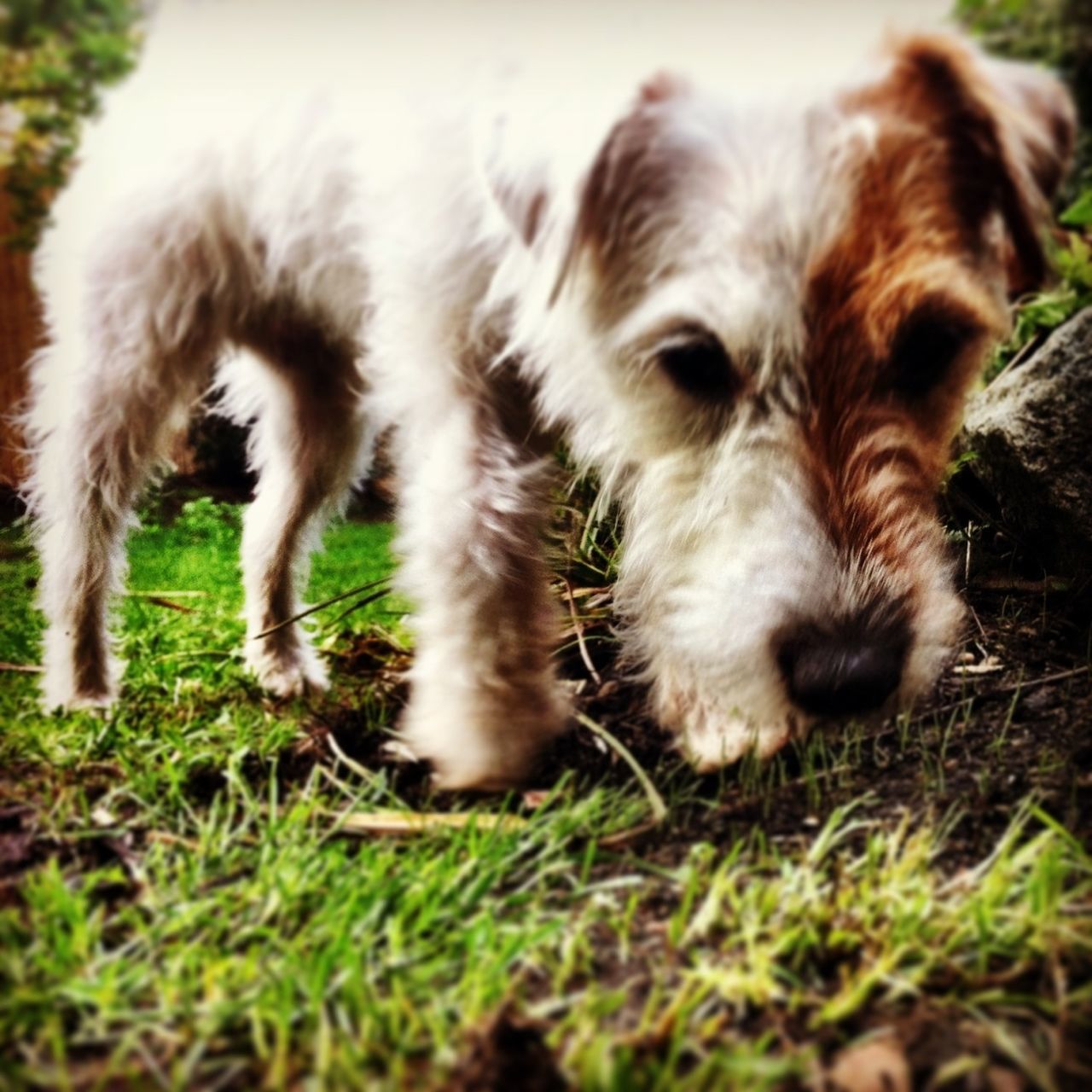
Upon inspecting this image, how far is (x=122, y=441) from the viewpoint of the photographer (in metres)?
1.93

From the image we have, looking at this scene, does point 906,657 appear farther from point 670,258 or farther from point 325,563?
point 325,563

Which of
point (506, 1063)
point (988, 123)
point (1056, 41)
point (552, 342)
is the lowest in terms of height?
point (506, 1063)

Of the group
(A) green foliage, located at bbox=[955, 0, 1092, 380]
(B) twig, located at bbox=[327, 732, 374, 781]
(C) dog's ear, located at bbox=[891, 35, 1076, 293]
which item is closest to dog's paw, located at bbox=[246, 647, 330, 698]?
(B) twig, located at bbox=[327, 732, 374, 781]

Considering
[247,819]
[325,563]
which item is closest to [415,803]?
[247,819]

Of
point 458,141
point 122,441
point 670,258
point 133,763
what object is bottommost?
point 133,763

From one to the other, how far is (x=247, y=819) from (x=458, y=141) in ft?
3.70

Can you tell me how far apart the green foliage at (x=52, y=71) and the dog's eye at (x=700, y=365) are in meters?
1.10

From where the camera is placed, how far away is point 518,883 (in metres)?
1.38

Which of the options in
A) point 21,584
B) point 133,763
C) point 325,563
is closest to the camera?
point 133,763

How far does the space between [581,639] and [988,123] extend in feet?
3.74

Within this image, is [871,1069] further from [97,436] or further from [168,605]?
[97,436]

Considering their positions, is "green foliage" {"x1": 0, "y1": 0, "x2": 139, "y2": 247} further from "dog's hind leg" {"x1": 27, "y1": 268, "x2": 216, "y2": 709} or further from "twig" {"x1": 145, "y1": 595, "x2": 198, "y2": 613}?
"twig" {"x1": 145, "y1": 595, "x2": 198, "y2": 613}

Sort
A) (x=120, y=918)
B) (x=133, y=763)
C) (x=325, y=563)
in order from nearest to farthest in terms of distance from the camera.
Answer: (x=120, y=918)
(x=133, y=763)
(x=325, y=563)

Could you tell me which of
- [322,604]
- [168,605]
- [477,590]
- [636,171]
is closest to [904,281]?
[636,171]
